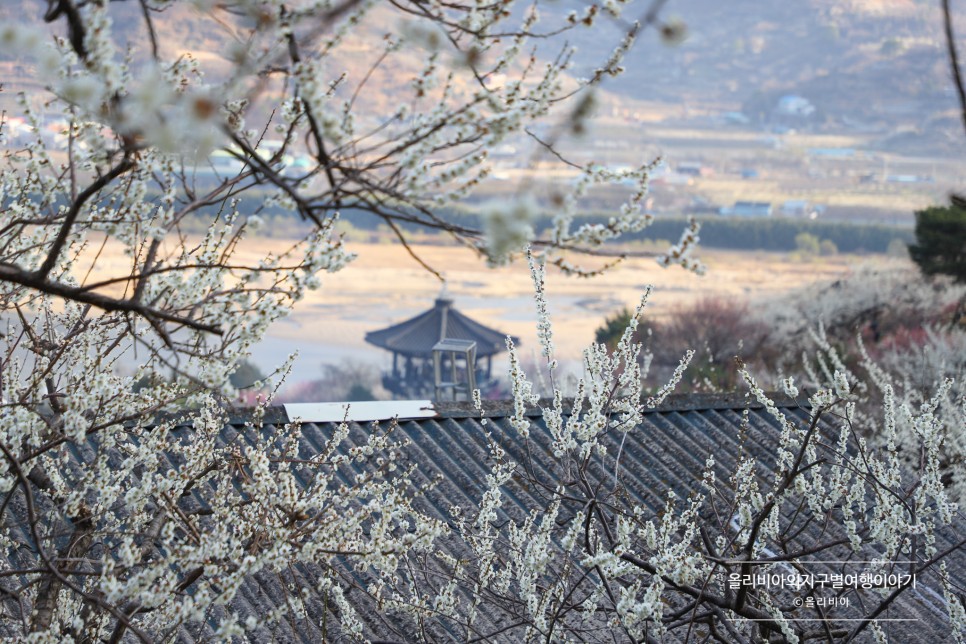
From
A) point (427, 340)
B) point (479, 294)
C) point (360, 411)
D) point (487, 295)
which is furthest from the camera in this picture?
point (479, 294)

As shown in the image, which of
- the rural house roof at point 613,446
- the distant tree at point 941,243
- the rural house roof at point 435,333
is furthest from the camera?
the rural house roof at point 435,333

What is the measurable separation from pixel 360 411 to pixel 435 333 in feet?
104

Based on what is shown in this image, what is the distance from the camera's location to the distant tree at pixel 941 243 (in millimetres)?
24953

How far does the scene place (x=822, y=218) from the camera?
89.0 meters

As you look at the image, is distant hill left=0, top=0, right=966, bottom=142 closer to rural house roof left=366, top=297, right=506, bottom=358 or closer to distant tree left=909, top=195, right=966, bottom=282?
rural house roof left=366, top=297, right=506, bottom=358

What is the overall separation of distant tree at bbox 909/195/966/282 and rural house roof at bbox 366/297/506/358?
14.8 metres

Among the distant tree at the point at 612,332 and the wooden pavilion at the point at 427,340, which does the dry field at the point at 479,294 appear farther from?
the distant tree at the point at 612,332

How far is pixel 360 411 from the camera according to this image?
22.7 feet

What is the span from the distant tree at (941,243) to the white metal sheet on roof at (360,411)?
798 inches

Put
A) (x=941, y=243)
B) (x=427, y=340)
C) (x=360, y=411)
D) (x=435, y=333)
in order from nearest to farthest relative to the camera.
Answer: (x=360, y=411)
(x=941, y=243)
(x=435, y=333)
(x=427, y=340)

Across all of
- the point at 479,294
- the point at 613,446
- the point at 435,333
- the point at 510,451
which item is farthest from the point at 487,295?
the point at 510,451

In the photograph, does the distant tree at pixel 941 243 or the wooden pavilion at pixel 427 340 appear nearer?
the distant tree at pixel 941 243

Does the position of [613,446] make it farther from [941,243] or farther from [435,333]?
[435,333]

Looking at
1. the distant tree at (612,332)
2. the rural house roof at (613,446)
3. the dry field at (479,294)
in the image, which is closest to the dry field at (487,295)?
the dry field at (479,294)
